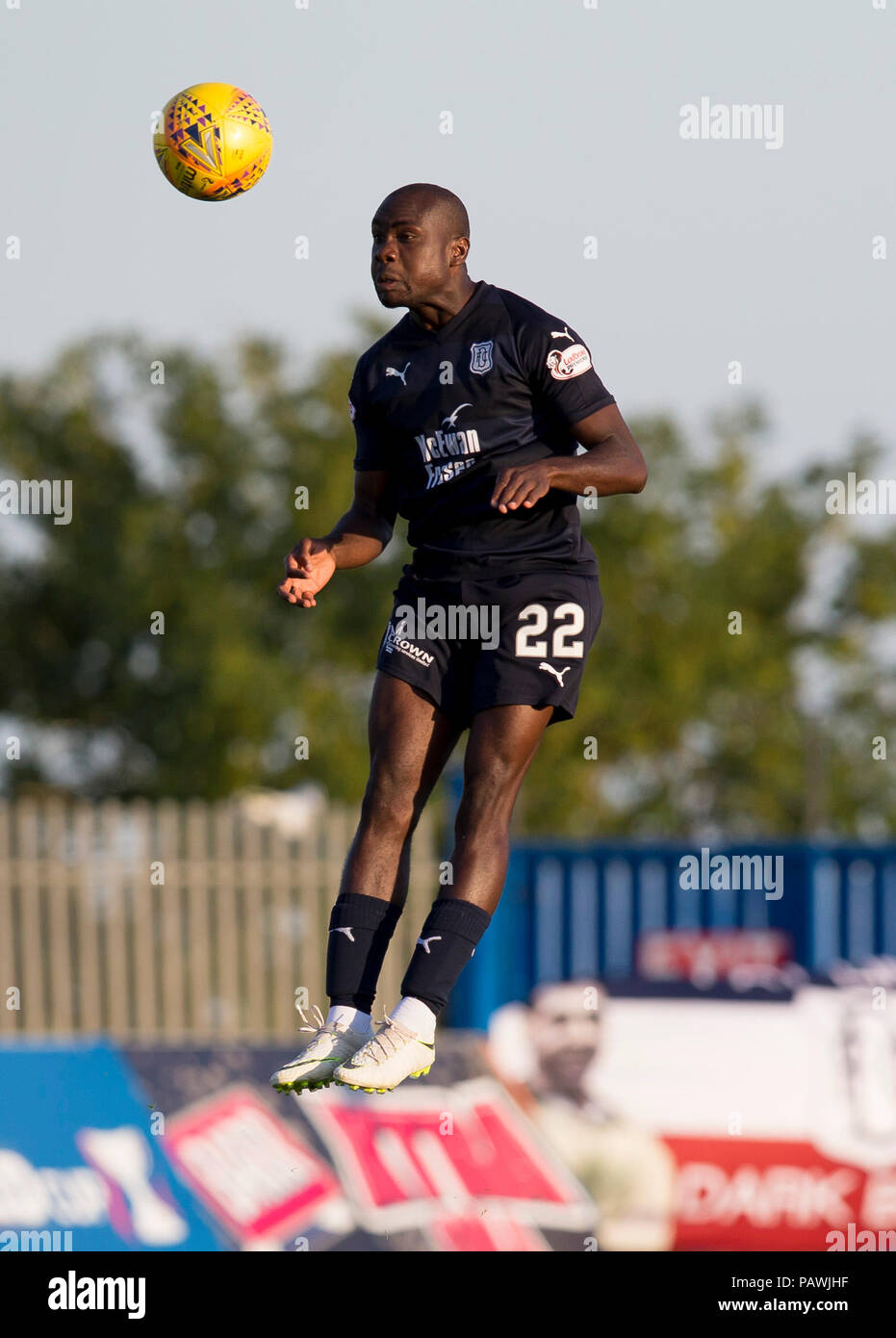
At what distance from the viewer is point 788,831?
142 feet

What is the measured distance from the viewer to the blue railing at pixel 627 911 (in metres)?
16.0

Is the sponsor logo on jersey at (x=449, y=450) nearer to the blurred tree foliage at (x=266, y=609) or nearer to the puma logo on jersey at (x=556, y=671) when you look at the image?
the puma logo on jersey at (x=556, y=671)

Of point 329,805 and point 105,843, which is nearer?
point 105,843

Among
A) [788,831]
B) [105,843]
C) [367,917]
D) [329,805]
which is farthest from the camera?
[788,831]

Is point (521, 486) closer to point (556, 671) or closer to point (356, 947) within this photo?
point (556, 671)

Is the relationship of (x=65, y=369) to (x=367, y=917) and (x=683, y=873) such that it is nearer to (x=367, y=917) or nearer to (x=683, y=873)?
(x=683, y=873)

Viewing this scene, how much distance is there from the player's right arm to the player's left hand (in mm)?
797

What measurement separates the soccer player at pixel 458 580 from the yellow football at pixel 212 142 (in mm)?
639

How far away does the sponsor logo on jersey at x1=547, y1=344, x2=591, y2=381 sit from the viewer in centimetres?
712

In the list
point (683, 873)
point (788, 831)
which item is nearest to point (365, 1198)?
point (683, 873)

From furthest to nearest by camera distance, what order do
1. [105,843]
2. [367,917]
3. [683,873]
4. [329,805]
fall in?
[329,805], [105,843], [683,873], [367,917]

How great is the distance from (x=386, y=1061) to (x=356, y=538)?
208 cm

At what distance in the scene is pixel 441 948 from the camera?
6949 millimetres
